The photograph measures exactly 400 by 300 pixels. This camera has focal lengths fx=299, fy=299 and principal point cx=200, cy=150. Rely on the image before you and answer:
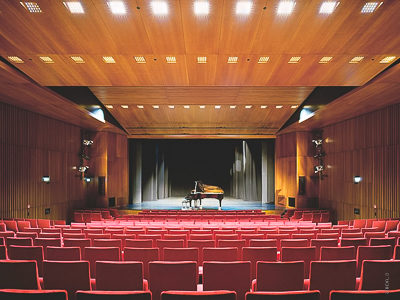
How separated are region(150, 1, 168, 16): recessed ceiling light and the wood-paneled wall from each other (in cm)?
1009

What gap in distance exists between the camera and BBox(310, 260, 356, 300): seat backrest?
3.07 metres

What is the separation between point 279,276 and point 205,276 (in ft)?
2.45

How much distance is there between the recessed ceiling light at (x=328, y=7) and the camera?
5652 mm

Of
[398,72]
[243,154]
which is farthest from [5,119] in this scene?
[243,154]

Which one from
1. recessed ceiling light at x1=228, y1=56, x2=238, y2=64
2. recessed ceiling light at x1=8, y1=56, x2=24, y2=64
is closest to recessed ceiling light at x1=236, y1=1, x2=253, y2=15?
recessed ceiling light at x1=228, y1=56, x2=238, y2=64

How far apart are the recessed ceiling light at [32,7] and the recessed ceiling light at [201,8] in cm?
307

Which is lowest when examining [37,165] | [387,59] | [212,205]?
[212,205]

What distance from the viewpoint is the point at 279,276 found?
3.01m

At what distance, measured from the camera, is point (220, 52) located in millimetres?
7746

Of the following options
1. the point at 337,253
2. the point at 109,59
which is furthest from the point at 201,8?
the point at 337,253

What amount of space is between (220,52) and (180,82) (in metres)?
2.76

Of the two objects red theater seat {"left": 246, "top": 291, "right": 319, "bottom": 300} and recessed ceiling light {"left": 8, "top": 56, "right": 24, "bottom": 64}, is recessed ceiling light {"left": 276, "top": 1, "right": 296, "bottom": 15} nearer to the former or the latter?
red theater seat {"left": 246, "top": 291, "right": 319, "bottom": 300}

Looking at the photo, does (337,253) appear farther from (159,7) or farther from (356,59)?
(356,59)

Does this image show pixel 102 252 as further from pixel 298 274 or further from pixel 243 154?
pixel 243 154
